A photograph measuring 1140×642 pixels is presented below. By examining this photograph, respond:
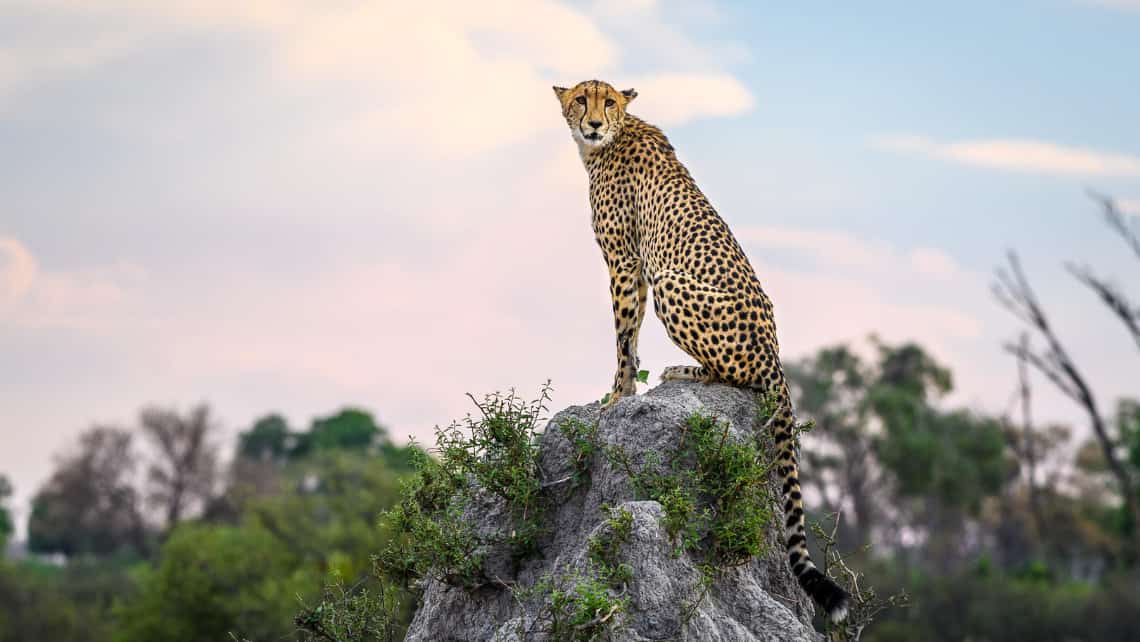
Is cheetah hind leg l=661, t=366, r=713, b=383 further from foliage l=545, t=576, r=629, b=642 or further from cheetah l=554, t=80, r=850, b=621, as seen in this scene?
foliage l=545, t=576, r=629, b=642

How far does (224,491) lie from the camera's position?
59812 millimetres

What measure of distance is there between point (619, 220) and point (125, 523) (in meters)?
60.0

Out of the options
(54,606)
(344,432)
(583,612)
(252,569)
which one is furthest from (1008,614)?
(344,432)

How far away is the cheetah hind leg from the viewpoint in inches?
307

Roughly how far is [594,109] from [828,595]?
3.29m

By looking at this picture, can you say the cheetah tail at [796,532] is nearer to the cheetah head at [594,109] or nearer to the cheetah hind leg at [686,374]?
the cheetah hind leg at [686,374]

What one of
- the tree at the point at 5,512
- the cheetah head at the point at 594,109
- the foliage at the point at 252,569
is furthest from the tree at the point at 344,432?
the cheetah head at the point at 594,109

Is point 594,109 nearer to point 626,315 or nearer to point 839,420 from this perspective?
point 626,315

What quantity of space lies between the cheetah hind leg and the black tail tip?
1243 mm

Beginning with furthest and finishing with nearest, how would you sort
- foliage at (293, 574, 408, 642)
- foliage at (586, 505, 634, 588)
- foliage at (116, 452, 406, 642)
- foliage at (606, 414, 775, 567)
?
foliage at (116, 452, 406, 642) → foliage at (293, 574, 408, 642) → foliage at (606, 414, 775, 567) → foliage at (586, 505, 634, 588)

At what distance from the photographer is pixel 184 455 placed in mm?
60562

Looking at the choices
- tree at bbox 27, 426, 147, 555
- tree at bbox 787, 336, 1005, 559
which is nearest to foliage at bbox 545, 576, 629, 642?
tree at bbox 787, 336, 1005, 559

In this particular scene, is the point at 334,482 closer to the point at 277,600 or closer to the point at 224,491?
the point at 277,600

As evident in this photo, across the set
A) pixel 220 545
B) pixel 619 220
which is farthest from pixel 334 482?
pixel 619 220
